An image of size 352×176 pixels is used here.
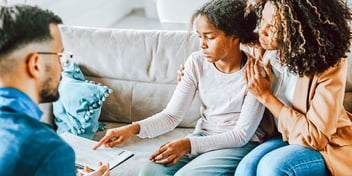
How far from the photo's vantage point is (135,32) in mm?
2266

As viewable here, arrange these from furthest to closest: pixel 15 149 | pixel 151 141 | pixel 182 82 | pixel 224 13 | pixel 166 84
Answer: pixel 166 84
pixel 151 141
pixel 182 82
pixel 224 13
pixel 15 149

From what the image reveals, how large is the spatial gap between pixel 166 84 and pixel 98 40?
39 centimetres

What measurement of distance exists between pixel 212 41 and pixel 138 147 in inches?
23.2

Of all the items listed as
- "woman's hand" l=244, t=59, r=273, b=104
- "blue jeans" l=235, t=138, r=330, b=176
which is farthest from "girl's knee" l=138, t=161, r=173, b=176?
"woman's hand" l=244, t=59, r=273, b=104

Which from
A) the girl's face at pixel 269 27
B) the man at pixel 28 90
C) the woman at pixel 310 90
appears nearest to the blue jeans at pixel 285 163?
the woman at pixel 310 90

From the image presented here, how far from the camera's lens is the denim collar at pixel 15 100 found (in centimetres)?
104

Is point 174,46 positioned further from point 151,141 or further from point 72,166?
point 72,166

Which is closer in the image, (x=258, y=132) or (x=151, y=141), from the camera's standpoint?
(x=258, y=132)

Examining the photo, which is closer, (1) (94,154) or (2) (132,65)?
(1) (94,154)

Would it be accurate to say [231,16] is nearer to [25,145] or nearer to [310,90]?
[310,90]

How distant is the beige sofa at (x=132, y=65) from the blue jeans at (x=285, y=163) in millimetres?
562

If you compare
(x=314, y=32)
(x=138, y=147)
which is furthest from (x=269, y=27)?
(x=138, y=147)

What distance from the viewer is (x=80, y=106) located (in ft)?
6.78

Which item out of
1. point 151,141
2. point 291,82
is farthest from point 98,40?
point 291,82
